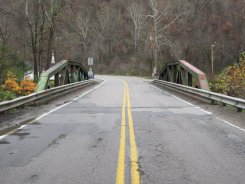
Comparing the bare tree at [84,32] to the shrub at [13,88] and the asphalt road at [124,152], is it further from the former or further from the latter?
the asphalt road at [124,152]

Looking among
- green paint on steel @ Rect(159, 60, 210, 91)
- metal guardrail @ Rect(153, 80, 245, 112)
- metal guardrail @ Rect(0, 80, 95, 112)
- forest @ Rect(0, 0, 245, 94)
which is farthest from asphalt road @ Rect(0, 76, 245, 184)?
forest @ Rect(0, 0, 245, 94)

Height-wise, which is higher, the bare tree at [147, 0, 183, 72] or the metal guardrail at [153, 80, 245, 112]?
the bare tree at [147, 0, 183, 72]

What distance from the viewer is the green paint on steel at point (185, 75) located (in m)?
20.1

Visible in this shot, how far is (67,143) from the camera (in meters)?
8.32

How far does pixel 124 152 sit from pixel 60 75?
20.1 metres

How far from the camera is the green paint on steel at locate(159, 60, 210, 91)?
66.0 feet

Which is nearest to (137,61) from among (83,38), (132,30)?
(132,30)

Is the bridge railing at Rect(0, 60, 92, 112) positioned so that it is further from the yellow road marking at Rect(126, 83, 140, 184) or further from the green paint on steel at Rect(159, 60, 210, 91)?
the green paint on steel at Rect(159, 60, 210, 91)

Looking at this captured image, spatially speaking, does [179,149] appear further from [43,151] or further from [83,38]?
[83,38]

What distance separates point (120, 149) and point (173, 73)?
22.9 meters

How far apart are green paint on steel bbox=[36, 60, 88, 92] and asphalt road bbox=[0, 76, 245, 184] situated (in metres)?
6.96

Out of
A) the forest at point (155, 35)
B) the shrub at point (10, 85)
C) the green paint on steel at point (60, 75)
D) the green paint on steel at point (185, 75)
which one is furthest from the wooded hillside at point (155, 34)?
the shrub at point (10, 85)

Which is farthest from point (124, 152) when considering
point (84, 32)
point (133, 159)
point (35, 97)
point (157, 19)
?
point (84, 32)

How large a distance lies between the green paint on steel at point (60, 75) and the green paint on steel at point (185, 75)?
7585mm
